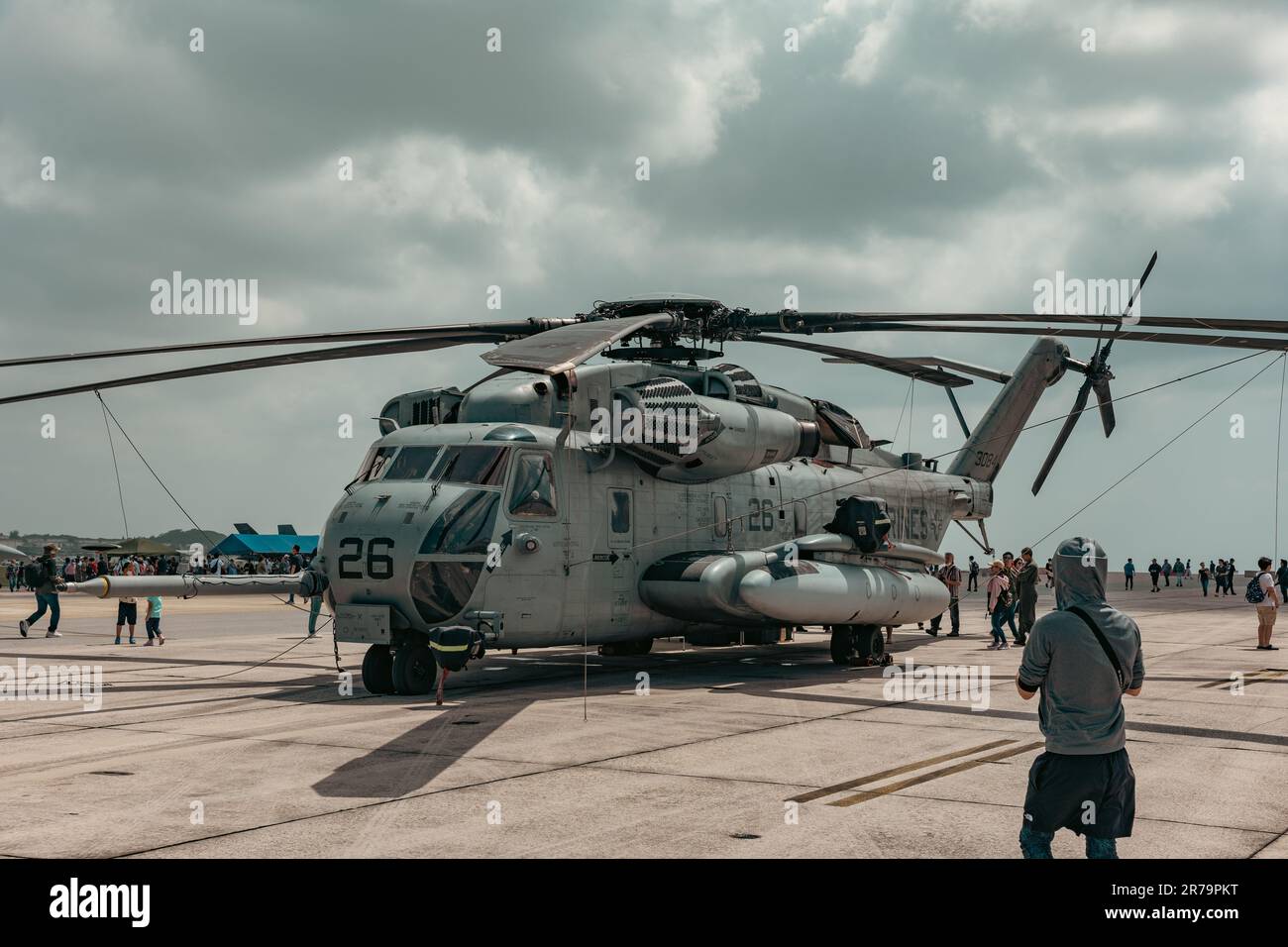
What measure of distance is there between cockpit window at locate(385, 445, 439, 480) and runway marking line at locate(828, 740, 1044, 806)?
7.22 meters

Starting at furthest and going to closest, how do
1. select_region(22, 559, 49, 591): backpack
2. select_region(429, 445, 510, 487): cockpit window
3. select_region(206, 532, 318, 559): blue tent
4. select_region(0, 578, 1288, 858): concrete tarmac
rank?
select_region(206, 532, 318, 559): blue tent < select_region(22, 559, 49, 591): backpack < select_region(429, 445, 510, 487): cockpit window < select_region(0, 578, 1288, 858): concrete tarmac

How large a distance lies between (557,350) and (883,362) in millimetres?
8548

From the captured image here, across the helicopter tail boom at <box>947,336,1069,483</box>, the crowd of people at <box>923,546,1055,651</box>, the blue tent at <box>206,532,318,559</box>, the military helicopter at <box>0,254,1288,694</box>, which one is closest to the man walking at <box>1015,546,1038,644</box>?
the crowd of people at <box>923,546,1055,651</box>

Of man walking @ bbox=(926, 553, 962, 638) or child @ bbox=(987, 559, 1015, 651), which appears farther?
man walking @ bbox=(926, 553, 962, 638)

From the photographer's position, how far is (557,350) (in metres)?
11.0

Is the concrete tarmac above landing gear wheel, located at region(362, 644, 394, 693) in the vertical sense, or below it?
below

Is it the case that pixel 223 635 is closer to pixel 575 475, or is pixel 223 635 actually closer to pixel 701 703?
pixel 575 475

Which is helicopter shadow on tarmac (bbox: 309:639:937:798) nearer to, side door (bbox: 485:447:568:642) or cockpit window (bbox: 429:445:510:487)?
side door (bbox: 485:447:568:642)

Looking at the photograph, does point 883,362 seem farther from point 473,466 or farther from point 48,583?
point 48,583

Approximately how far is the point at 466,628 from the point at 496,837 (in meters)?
6.20

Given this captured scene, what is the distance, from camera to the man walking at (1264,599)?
71.5ft

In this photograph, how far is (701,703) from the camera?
13.6 meters

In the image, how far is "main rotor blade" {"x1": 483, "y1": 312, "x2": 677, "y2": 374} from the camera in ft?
35.2

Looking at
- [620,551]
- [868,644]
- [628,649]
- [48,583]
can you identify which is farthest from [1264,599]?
[48,583]
